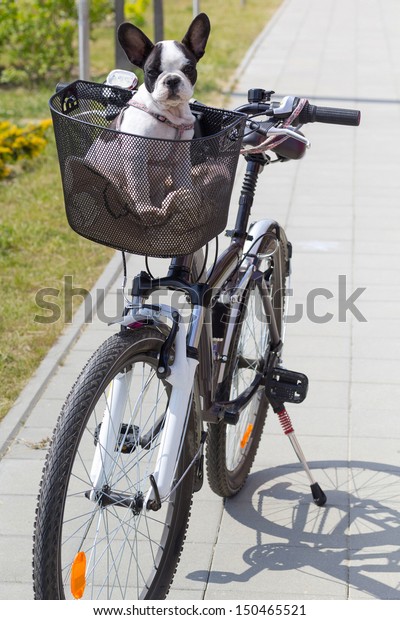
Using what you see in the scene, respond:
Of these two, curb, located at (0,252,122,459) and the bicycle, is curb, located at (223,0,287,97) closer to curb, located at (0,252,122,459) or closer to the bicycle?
curb, located at (0,252,122,459)

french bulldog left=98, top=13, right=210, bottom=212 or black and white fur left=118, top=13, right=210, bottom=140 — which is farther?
black and white fur left=118, top=13, right=210, bottom=140

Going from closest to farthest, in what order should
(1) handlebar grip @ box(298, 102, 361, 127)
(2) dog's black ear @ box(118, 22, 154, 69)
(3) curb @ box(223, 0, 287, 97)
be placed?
(2) dog's black ear @ box(118, 22, 154, 69), (1) handlebar grip @ box(298, 102, 361, 127), (3) curb @ box(223, 0, 287, 97)

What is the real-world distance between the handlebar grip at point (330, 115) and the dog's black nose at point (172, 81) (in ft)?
2.35

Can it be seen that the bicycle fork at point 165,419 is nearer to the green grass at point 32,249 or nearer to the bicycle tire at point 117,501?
the bicycle tire at point 117,501

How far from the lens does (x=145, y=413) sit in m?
3.38

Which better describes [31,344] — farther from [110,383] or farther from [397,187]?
[397,187]

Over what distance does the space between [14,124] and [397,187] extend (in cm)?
406

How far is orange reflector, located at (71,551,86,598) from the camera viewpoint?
2.81 m

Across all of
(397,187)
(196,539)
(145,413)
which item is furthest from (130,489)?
(397,187)

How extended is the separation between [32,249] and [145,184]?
4.43 meters

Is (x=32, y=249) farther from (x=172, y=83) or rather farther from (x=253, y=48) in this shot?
(x=253, y=48)

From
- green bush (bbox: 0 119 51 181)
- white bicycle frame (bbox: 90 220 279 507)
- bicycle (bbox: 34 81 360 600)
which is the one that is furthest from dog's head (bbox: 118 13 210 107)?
green bush (bbox: 0 119 51 181)

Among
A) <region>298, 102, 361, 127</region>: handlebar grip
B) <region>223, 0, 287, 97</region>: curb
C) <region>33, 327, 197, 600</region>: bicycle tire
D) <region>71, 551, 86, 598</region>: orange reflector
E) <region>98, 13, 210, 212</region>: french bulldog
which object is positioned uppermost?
<region>223, 0, 287, 97</region>: curb

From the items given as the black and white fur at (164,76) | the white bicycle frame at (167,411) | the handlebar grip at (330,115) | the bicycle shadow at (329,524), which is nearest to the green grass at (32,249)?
the bicycle shadow at (329,524)
